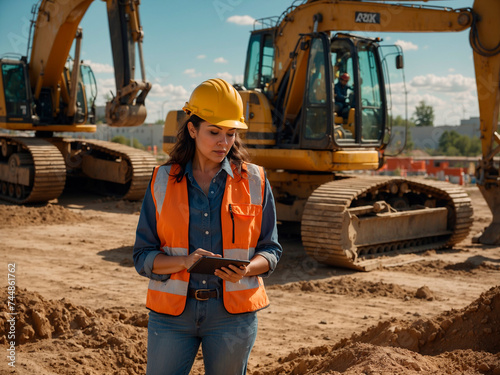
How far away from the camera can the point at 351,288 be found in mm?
7289

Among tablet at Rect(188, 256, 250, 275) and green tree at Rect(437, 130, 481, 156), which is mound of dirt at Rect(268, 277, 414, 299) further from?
green tree at Rect(437, 130, 481, 156)

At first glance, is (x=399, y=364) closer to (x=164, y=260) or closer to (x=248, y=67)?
(x=164, y=260)

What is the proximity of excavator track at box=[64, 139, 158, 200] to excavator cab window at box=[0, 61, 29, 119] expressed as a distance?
4.73 ft

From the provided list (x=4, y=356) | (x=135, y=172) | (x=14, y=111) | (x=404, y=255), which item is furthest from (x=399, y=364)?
(x=14, y=111)

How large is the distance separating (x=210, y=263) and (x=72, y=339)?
274 cm

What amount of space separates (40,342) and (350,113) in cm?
605

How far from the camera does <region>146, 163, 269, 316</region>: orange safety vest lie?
268 centimetres

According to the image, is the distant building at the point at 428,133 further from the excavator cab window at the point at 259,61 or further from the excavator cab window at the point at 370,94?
the excavator cab window at the point at 370,94

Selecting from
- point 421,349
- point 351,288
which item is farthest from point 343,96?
point 421,349

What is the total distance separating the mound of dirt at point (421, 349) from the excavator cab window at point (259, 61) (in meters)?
6.22

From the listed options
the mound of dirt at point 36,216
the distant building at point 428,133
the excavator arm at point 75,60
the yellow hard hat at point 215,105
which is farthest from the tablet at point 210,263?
the distant building at point 428,133

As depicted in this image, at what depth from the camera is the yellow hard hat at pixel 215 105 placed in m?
2.82

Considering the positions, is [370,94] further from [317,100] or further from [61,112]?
[61,112]

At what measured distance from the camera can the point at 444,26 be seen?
9719mm
